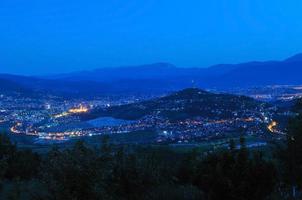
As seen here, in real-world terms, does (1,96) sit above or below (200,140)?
above

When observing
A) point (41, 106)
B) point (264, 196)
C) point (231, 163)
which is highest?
point (41, 106)

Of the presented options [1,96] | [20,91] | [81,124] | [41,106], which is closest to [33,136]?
[81,124]

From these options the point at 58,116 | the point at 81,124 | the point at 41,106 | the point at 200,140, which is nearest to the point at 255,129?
the point at 200,140

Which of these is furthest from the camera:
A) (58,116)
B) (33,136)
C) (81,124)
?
(58,116)

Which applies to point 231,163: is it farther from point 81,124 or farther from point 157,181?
point 81,124

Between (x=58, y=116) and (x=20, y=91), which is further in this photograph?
(x=20, y=91)

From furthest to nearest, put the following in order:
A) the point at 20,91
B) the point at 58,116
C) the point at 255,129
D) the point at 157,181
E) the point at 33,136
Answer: the point at 20,91 < the point at 58,116 < the point at 33,136 < the point at 255,129 < the point at 157,181

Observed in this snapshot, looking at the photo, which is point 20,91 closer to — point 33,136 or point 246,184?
point 33,136
